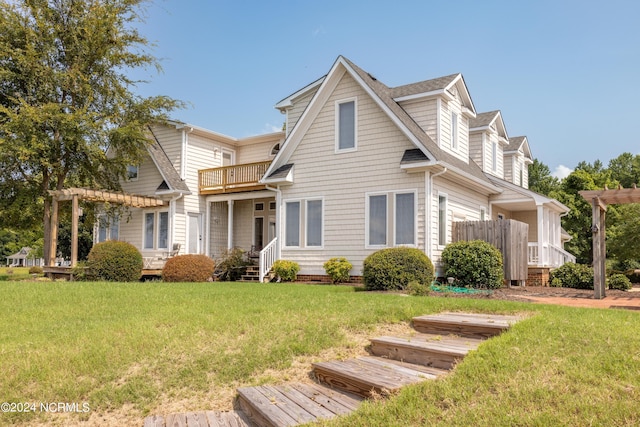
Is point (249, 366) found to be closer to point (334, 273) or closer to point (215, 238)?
point (334, 273)

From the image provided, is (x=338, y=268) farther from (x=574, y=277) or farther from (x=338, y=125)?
(x=574, y=277)

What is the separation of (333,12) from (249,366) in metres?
9.81

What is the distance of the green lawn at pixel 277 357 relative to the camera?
4.06m

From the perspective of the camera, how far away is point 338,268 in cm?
1578

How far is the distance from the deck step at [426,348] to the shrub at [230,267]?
45.0 ft

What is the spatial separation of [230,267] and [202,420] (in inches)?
588

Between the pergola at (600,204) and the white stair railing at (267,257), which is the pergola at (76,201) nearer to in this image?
the white stair railing at (267,257)

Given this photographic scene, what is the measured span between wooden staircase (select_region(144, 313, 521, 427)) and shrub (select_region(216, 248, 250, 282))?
45.4 ft

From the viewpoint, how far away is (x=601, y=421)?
3605 millimetres

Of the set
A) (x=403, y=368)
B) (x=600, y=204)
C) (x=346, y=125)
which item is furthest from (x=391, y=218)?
(x=403, y=368)

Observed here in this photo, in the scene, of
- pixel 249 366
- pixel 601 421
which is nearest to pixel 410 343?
pixel 249 366

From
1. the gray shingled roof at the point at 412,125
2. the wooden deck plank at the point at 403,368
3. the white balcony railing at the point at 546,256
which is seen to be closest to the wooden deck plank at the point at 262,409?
the wooden deck plank at the point at 403,368

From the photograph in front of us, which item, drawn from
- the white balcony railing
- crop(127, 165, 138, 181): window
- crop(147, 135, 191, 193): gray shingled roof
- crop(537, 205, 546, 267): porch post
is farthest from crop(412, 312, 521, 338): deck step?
crop(127, 165, 138, 181): window

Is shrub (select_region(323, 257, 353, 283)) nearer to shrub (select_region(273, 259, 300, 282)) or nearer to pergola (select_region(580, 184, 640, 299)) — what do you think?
shrub (select_region(273, 259, 300, 282))
